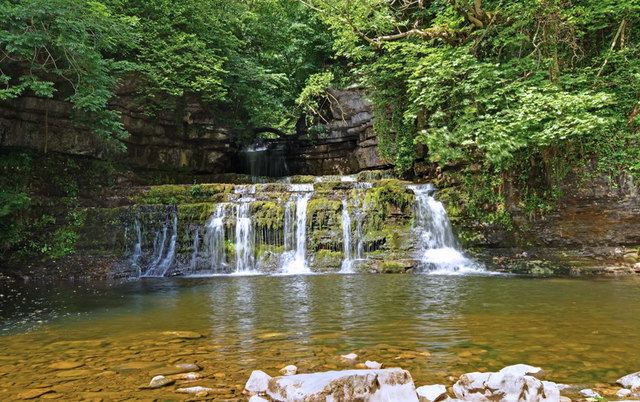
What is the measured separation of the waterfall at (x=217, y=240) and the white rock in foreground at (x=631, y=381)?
10.7m

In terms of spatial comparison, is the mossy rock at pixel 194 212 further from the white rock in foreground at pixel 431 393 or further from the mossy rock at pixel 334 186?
the white rock in foreground at pixel 431 393

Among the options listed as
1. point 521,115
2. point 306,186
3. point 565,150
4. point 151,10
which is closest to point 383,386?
point 521,115

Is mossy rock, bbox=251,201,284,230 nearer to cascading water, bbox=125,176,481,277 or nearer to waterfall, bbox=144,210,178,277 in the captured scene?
cascading water, bbox=125,176,481,277

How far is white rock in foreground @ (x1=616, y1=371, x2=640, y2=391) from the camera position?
3031mm

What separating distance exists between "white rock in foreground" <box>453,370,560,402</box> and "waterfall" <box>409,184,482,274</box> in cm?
816

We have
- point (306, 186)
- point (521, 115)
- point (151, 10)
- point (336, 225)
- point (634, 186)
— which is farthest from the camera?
point (151, 10)

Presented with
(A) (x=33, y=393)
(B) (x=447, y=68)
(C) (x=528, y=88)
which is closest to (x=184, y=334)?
(A) (x=33, y=393)

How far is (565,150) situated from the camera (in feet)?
36.4

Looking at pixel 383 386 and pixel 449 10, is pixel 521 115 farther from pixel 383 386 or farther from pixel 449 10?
pixel 383 386

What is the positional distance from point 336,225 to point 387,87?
18.5 feet

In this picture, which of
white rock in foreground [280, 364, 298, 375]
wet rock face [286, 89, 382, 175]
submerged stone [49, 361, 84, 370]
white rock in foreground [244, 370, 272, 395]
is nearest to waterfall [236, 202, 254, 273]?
wet rock face [286, 89, 382, 175]

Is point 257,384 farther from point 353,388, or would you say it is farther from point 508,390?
point 508,390

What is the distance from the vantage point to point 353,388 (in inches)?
106

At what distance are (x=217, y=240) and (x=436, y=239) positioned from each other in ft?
21.3
